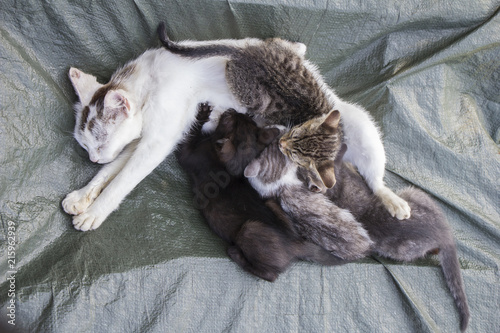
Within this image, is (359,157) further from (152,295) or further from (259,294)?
(152,295)

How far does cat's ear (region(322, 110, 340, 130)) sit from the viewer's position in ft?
5.73

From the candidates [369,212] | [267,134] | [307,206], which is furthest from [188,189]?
[369,212]

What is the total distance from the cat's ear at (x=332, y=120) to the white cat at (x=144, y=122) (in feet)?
0.72

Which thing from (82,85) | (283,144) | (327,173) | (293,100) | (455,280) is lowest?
(455,280)

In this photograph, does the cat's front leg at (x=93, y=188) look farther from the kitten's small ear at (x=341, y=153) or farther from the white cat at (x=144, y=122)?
the kitten's small ear at (x=341, y=153)

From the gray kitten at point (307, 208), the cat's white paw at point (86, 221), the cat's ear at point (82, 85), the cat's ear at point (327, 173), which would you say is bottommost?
the gray kitten at point (307, 208)

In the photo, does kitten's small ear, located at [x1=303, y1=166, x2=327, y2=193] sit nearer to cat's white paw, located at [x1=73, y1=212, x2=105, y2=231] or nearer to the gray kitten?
the gray kitten

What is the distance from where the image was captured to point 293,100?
186cm

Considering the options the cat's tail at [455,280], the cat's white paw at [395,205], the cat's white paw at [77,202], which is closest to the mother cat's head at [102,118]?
the cat's white paw at [77,202]

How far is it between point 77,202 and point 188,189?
556mm

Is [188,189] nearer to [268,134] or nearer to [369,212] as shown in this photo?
[268,134]

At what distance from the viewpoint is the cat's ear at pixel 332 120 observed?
1745 millimetres

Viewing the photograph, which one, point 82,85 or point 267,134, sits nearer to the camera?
point 82,85

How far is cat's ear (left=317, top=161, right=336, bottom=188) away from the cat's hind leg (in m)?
0.24
